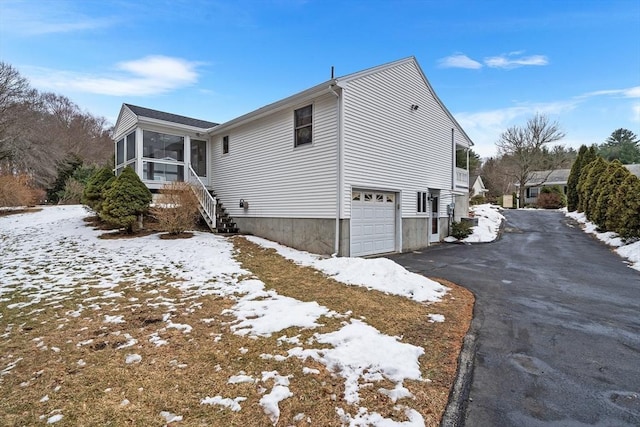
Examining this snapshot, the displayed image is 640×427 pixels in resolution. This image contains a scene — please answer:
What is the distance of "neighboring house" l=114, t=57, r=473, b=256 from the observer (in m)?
9.53

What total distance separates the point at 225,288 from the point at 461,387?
4.32m

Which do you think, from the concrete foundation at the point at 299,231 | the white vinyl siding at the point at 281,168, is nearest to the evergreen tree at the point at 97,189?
the white vinyl siding at the point at 281,168

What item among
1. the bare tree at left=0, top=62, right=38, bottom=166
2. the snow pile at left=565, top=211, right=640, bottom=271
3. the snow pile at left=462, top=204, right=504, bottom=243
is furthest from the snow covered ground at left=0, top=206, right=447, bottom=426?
the bare tree at left=0, top=62, right=38, bottom=166

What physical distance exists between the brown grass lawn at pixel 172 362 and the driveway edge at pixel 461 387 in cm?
7

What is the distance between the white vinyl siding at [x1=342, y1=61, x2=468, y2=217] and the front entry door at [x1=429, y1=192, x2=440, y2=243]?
1.48 ft

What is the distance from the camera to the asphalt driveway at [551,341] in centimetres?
269

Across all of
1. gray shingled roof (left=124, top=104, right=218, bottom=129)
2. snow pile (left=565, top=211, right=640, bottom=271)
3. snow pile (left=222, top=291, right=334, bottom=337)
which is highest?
gray shingled roof (left=124, top=104, right=218, bottom=129)

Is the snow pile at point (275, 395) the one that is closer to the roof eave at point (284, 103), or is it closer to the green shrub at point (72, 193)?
the roof eave at point (284, 103)

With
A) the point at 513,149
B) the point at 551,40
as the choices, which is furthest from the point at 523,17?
the point at 513,149

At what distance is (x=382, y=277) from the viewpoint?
21.8 feet

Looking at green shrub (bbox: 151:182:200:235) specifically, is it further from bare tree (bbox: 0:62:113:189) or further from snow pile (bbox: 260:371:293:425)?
bare tree (bbox: 0:62:113:189)

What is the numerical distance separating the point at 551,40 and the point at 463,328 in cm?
1533

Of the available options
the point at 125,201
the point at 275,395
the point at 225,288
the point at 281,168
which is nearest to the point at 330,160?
the point at 281,168

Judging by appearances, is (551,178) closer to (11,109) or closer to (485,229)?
(485,229)
